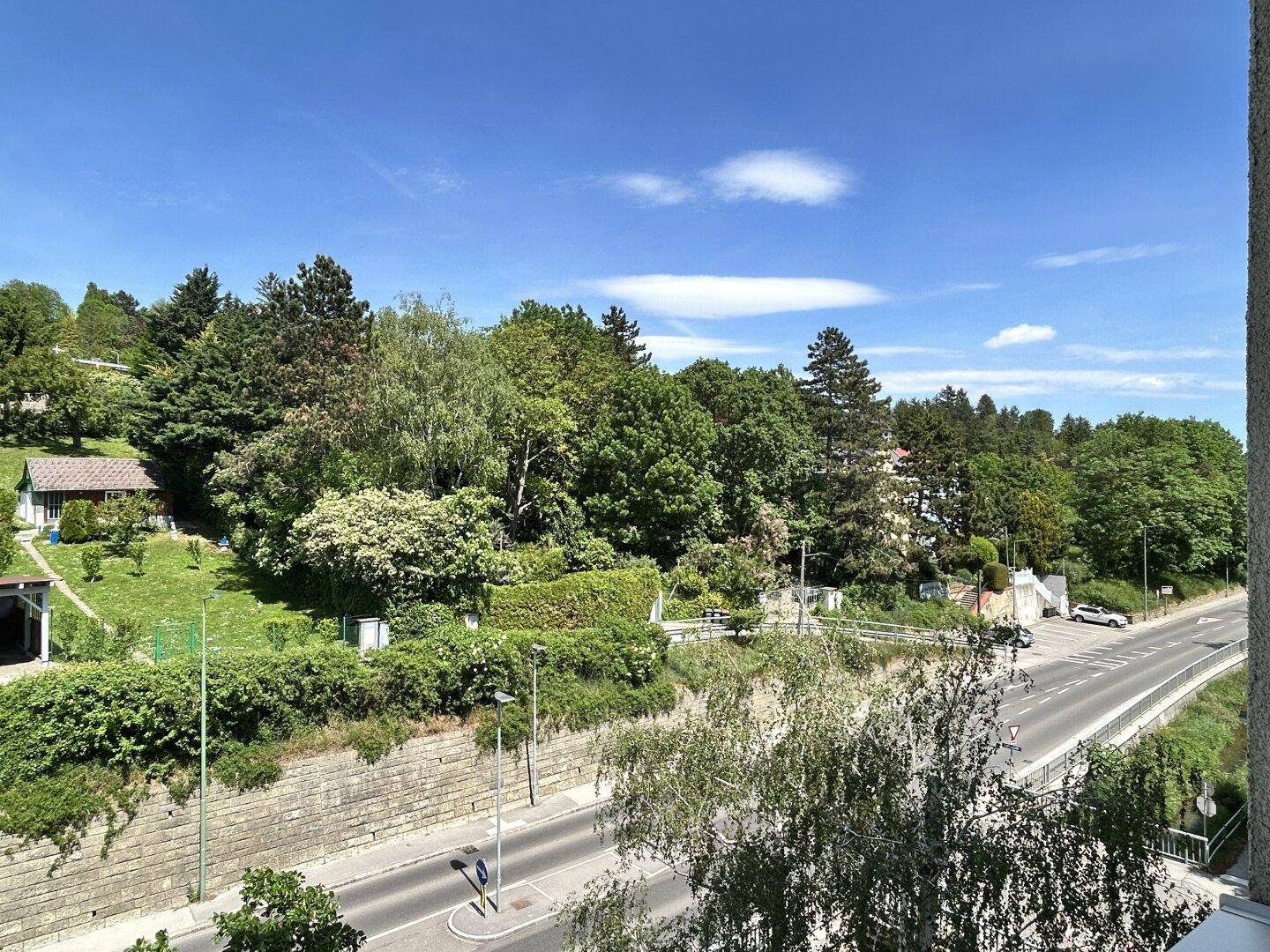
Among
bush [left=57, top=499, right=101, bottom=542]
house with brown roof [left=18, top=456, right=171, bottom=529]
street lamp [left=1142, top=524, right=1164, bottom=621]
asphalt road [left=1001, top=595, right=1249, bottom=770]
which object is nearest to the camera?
asphalt road [left=1001, top=595, right=1249, bottom=770]

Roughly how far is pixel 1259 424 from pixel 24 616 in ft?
110

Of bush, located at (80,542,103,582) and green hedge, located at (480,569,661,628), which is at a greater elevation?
bush, located at (80,542,103,582)

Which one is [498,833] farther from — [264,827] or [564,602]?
[564,602]

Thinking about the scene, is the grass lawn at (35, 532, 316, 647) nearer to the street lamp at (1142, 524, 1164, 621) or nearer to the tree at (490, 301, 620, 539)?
the tree at (490, 301, 620, 539)

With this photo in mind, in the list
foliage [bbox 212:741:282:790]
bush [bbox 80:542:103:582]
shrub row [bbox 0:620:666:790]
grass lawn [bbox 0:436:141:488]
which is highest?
grass lawn [bbox 0:436:141:488]

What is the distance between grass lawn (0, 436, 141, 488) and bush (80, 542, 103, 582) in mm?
17917

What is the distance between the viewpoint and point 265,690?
1967 centimetres

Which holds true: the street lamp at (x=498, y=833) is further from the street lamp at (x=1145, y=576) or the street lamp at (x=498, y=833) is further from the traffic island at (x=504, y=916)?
the street lamp at (x=1145, y=576)

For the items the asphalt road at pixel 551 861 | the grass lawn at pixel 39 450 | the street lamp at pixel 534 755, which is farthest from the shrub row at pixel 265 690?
the grass lawn at pixel 39 450

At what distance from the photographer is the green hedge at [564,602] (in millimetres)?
29906

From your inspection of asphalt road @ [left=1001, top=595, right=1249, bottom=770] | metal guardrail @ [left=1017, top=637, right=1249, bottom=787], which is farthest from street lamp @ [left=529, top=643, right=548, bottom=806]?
asphalt road @ [left=1001, top=595, right=1249, bottom=770]

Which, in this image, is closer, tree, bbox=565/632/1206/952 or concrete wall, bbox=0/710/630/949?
tree, bbox=565/632/1206/952

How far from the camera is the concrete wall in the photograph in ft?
53.0

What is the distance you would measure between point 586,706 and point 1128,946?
19.1 metres
